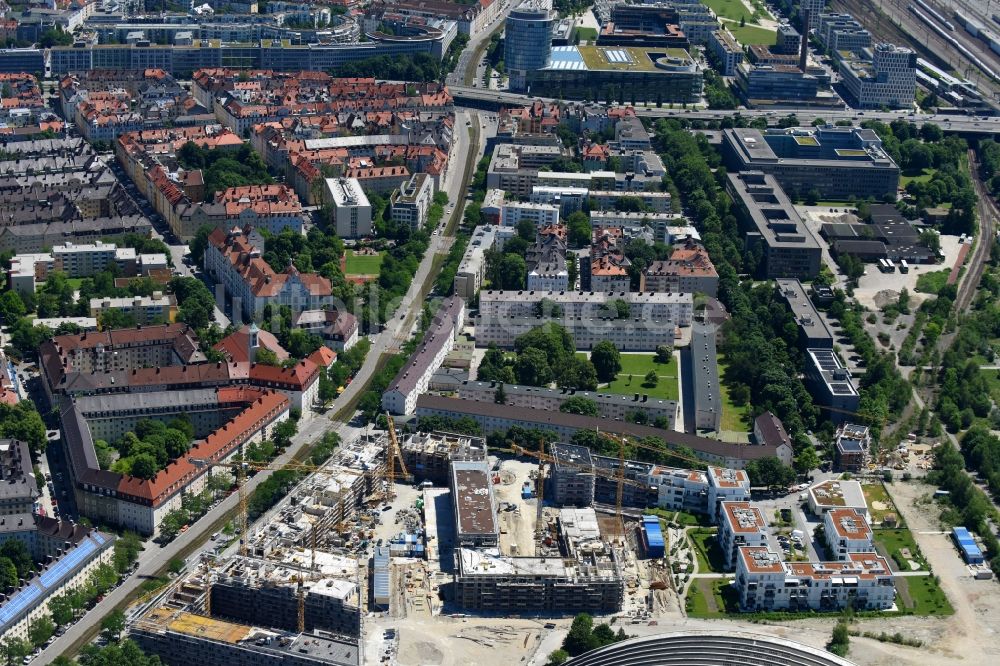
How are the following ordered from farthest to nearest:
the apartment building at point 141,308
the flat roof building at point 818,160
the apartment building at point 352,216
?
1. the flat roof building at point 818,160
2. the apartment building at point 352,216
3. the apartment building at point 141,308

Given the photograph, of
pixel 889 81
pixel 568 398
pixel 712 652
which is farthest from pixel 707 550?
pixel 889 81

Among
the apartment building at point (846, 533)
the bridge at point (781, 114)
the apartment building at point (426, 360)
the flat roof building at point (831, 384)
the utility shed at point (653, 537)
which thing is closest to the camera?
the apartment building at point (846, 533)

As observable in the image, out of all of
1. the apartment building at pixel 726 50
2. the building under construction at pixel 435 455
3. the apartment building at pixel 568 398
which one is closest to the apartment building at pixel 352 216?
the apartment building at pixel 568 398

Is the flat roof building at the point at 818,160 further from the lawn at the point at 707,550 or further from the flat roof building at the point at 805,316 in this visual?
the lawn at the point at 707,550

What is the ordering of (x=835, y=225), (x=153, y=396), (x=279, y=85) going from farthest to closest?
(x=279, y=85)
(x=835, y=225)
(x=153, y=396)

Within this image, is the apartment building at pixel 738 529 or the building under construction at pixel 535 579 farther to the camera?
the apartment building at pixel 738 529

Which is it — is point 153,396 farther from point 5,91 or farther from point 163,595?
point 5,91

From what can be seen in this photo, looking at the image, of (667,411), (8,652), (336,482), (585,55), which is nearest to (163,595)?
(8,652)
